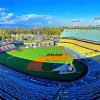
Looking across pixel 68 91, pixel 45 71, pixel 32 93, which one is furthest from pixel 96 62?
pixel 32 93

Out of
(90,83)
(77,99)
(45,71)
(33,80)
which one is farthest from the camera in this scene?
(45,71)

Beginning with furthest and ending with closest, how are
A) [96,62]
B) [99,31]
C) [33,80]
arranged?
[99,31], [96,62], [33,80]

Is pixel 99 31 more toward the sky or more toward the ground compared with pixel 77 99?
more toward the sky

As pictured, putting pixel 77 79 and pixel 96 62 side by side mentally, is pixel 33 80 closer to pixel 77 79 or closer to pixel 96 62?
pixel 77 79

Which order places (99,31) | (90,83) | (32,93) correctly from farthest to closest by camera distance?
1. (99,31)
2. (90,83)
3. (32,93)

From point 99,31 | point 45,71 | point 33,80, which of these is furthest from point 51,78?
→ point 99,31

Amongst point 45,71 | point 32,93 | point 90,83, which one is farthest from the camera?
point 45,71

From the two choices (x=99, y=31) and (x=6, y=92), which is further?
(x=99, y=31)

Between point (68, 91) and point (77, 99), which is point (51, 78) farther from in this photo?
point (77, 99)

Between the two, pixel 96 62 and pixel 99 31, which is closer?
pixel 96 62
